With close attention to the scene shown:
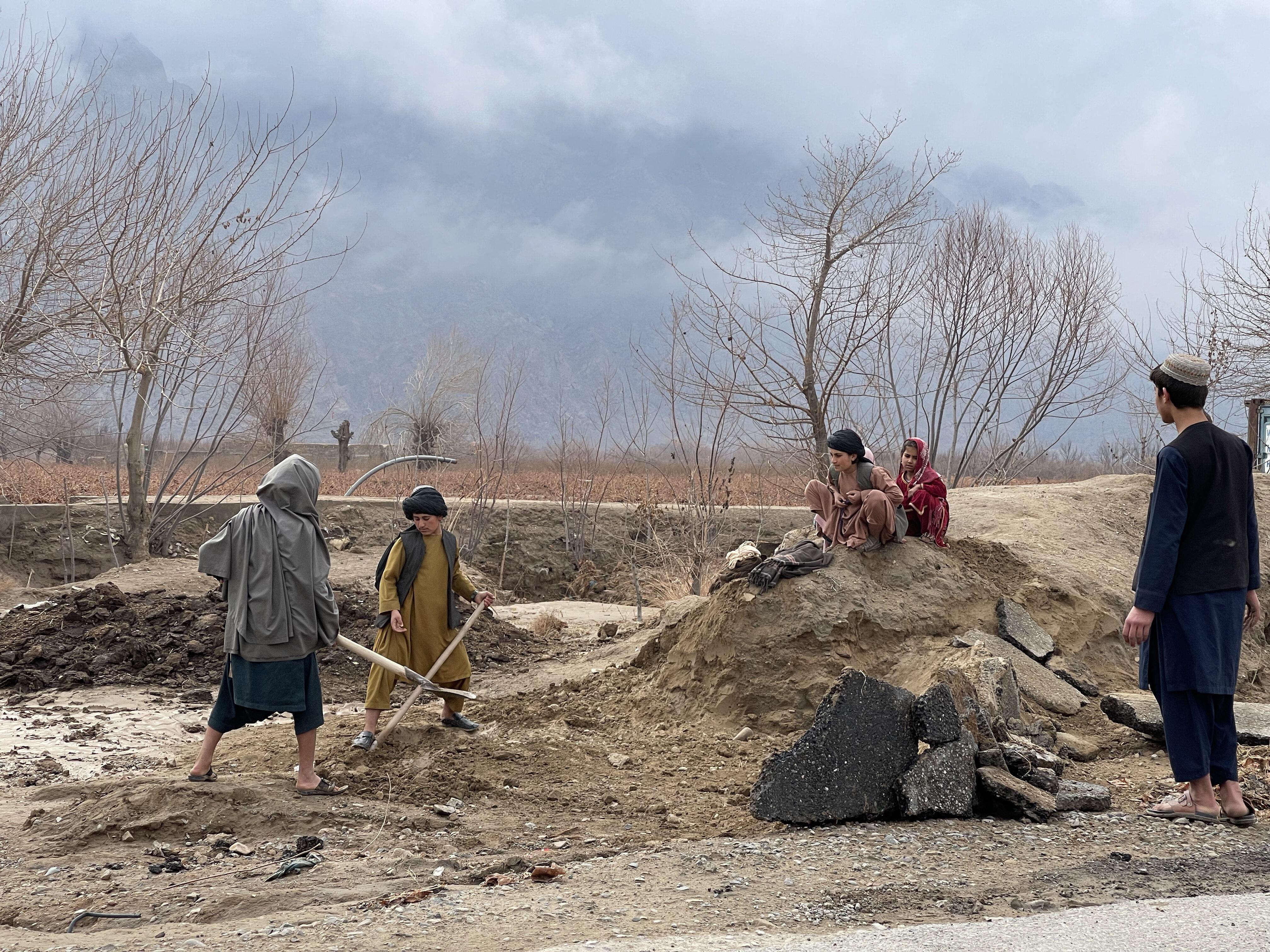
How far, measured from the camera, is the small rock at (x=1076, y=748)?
5715mm

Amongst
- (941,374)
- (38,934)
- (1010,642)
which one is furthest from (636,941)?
(941,374)

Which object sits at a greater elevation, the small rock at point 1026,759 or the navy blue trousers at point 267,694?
the navy blue trousers at point 267,694

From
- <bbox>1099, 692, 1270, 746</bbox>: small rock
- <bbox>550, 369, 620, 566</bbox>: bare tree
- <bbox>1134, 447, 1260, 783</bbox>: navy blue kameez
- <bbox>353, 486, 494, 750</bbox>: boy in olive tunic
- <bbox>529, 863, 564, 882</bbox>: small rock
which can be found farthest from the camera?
<bbox>550, 369, 620, 566</bbox>: bare tree

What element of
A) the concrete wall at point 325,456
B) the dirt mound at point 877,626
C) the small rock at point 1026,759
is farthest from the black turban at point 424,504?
the concrete wall at point 325,456

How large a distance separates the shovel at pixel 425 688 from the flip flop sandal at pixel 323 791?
54 cm

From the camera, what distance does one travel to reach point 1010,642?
698 cm

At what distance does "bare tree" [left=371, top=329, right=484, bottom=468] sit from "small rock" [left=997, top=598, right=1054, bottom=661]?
19.2 meters

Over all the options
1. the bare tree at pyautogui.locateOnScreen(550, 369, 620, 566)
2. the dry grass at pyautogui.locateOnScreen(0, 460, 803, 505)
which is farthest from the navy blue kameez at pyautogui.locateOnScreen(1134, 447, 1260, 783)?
the dry grass at pyautogui.locateOnScreen(0, 460, 803, 505)

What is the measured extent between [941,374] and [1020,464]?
4059 mm

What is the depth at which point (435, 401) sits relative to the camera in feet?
99.8

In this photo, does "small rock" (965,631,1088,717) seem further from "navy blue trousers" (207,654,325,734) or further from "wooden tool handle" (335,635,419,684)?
"navy blue trousers" (207,654,325,734)

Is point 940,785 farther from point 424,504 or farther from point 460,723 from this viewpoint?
point 424,504

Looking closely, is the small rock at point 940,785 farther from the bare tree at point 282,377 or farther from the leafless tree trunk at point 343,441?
the leafless tree trunk at point 343,441

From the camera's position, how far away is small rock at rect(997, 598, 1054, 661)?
6973 millimetres
